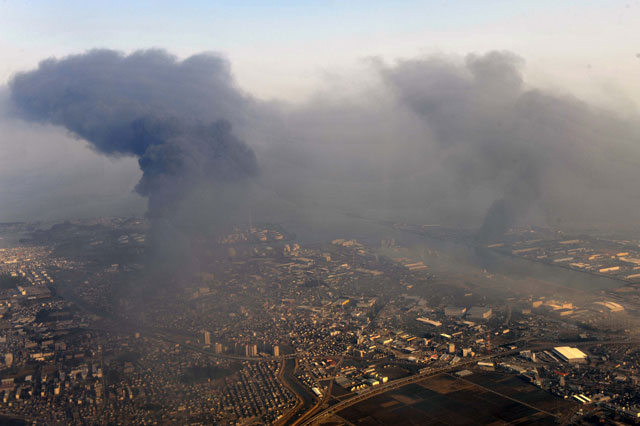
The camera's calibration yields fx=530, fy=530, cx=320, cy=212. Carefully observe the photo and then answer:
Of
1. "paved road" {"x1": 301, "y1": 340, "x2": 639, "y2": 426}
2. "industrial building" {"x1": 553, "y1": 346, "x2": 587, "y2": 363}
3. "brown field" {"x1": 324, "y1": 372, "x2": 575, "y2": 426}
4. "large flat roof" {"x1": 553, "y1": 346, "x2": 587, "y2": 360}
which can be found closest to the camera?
"brown field" {"x1": 324, "y1": 372, "x2": 575, "y2": 426}

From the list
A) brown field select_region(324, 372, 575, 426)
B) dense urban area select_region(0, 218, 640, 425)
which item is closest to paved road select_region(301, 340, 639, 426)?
dense urban area select_region(0, 218, 640, 425)

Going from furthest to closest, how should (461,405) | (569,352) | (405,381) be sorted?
(569,352), (405,381), (461,405)

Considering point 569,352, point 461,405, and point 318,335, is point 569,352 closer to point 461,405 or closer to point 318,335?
point 461,405

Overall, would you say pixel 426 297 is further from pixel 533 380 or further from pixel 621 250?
pixel 621 250

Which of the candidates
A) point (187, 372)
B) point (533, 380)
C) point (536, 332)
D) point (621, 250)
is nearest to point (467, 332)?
A: point (536, 332)

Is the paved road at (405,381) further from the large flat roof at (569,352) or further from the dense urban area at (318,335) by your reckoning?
the large flat roof at (569,352)

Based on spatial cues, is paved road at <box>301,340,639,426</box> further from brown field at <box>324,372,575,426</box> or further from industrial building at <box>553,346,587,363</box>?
industrial building at <box>553,346,587,363</box>

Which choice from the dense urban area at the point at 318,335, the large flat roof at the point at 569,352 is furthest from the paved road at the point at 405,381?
the large flat roof at the point at 569,352

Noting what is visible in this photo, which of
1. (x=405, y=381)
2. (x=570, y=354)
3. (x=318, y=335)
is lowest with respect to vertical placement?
(x=405, y=381)

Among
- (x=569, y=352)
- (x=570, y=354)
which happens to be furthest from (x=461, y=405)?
(x=569, y=352)

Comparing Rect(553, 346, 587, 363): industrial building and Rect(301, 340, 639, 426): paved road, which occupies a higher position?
Rect(553, 346, 587, 363): industrial building
